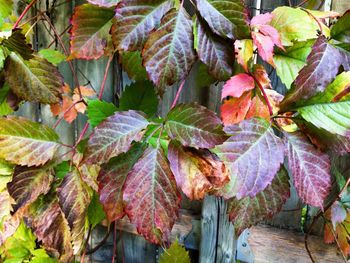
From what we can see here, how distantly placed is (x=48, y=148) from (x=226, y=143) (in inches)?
15.3

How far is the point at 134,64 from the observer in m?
1.04

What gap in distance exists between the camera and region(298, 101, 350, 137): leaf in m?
0.73

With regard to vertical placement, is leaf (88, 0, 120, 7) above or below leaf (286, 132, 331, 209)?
above

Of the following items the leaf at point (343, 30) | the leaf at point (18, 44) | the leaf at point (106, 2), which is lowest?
the leaf at point (18, 44)

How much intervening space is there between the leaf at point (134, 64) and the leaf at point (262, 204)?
392 mm

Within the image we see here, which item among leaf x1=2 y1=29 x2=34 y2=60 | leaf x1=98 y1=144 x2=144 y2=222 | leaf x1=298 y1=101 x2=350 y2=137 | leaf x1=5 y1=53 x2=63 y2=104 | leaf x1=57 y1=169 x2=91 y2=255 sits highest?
leaf x1=2 y1=29 x2=34 y2=60

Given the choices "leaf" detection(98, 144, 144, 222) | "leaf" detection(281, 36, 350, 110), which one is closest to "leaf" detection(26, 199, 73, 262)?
"leaf" detection(98, 144, 144, 222)

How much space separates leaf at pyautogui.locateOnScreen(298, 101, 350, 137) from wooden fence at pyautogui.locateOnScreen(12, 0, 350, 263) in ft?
1.53

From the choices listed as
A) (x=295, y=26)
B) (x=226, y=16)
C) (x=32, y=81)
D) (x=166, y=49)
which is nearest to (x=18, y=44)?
(x=32, y=81)

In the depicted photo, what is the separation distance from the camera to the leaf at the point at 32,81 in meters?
0.88

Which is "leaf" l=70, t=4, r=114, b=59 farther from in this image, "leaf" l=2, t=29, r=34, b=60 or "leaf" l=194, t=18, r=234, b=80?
"leaf" l=194, t=18, r=234, b=80

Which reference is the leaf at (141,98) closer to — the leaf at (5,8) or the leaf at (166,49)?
the leaf at (166,49)

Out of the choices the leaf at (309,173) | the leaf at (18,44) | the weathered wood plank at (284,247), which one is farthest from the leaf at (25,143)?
the weathered wood plank at (284,247)

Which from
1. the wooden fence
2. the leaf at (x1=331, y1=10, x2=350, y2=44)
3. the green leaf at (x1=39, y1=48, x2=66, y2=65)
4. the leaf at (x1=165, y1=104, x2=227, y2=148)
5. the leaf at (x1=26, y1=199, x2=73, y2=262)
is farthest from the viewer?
the wooden fence
